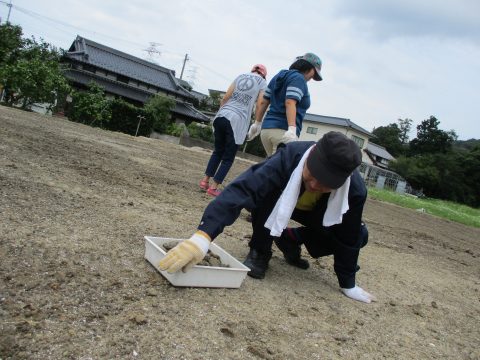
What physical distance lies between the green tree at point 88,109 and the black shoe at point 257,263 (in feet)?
58.9

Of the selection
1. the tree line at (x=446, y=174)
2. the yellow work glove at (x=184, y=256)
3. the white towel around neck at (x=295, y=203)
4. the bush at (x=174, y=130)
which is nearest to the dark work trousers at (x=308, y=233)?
the white towel around neck at (x=295, y=203)

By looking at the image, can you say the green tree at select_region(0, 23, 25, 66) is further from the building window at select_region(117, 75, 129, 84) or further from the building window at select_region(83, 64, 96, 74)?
the building window at select_region(117, 75, 129, 84)

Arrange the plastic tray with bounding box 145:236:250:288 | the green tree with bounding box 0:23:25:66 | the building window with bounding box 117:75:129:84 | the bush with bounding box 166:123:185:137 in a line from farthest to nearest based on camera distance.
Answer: the building window with bounding box 117:75:129:84 → the bush with bounding box 166:123:185:137 → the green tree with bounding box 0:23:25:66 → the plastic tray with bounding box 145:236:250:288

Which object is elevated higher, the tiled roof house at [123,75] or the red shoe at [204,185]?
the tiled roof house at [123,75]

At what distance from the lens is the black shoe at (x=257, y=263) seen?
7.88 feet

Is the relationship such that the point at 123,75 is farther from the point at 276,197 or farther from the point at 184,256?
the point at 184,256

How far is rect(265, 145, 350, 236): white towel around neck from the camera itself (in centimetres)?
211

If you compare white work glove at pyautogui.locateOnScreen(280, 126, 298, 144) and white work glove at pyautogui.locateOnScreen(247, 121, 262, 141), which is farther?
white work glove at pyautogui.locateOnScreen(247, 121, 262, 141)

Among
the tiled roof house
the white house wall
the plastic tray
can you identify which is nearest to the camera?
the plastic tray

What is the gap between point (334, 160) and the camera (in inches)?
76.9

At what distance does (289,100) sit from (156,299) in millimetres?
2296

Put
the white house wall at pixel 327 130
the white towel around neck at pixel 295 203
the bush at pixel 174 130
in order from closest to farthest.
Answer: the white towel around neck at pixel 295 203
the bush at pixel 174 130
the white house wall at pixel 327 130

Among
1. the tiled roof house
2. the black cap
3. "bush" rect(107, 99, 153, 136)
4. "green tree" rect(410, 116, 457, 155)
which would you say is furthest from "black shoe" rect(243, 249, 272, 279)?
"green tree" rect(410, 116, 457, 155)

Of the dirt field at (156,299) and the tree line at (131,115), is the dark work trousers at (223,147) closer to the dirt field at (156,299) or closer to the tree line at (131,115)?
the dirt field at (156,299)
